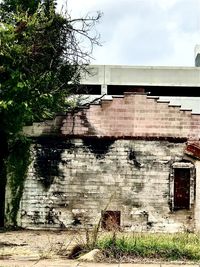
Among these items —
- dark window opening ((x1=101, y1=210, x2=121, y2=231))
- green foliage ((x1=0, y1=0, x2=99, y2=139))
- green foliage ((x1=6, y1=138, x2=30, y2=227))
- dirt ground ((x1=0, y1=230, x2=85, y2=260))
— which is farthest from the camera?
green foliage ((x1=6, y1=138, x2=30, y2=227))

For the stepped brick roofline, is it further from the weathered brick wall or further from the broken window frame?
the broken window frame

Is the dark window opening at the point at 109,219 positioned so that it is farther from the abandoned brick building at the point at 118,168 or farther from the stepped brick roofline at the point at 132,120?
the stepped brick roofline at the point at 132,120

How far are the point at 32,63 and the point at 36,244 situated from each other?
6181 mm

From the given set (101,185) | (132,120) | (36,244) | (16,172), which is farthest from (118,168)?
(36,244)

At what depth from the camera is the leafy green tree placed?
15602mm

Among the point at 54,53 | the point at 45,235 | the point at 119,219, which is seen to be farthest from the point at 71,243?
the point at 54,53

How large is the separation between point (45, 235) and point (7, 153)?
3.61 meters

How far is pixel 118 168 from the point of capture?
18.4 meters

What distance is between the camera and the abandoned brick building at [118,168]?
18.2 metres

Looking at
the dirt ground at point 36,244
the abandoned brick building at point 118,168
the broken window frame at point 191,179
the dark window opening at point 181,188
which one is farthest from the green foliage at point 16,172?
the dark window opening at point 181,188

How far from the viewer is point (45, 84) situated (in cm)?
1750

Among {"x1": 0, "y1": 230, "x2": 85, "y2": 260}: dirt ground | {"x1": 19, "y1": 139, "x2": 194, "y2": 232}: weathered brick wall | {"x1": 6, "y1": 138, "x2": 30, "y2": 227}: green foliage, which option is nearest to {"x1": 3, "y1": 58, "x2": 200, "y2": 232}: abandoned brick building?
{"x1": 19, "y1": 139, "x2": 194, "y2": 232}: weathered brick wall

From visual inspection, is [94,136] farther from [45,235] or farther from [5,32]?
[5,32]

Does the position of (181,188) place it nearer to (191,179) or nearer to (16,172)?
(191,179)
